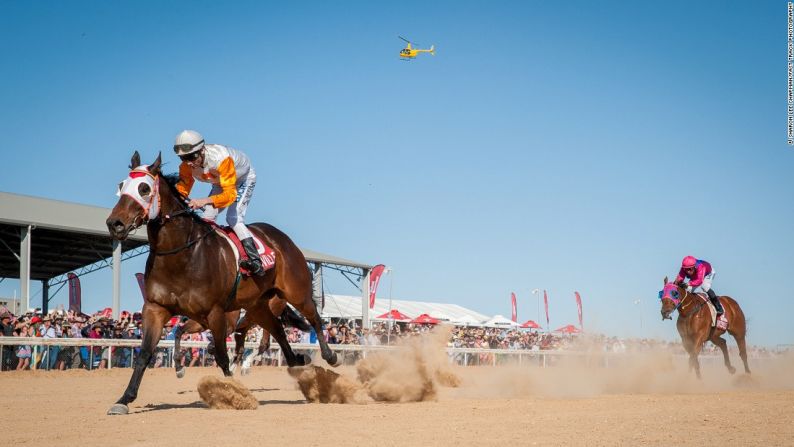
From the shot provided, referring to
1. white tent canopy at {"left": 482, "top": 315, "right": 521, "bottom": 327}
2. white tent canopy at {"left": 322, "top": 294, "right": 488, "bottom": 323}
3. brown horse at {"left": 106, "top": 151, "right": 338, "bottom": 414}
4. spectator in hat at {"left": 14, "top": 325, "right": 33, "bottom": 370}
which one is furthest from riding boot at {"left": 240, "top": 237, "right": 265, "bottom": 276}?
white tent canopy at {"left": 482, "top": 315, "right": 521, "bottom": 327}

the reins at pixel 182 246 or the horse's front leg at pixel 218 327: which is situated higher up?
the reins at pixel 182 246

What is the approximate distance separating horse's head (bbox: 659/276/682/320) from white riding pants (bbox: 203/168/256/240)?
36.8ft

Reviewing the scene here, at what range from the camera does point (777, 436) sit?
7344mm

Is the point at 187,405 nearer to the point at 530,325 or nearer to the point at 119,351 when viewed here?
the point at 119,351

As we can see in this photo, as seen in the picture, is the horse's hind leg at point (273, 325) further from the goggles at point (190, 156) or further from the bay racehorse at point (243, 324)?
the goggles at point (190, 156)

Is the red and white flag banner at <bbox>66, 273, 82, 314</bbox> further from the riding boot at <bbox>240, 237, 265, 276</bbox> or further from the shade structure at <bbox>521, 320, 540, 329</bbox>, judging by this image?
the riding boot at <bbox>240, 237, 265, 276</bbox>

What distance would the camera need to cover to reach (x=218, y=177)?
10383mm

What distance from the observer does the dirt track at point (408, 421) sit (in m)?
7.09

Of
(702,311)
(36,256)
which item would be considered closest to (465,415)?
(702,311)

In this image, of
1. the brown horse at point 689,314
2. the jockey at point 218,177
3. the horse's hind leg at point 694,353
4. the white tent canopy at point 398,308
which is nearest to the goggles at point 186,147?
the jockey at point 218,177

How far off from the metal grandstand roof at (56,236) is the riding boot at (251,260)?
18873 mm

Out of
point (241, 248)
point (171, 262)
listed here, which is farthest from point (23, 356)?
point (171, 262)

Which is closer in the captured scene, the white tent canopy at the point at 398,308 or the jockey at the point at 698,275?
the jockey at the point at 698,275

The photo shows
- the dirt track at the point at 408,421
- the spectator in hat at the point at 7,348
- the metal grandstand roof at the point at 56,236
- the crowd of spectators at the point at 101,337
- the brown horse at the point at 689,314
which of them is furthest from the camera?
the metal grandstand roof at the point at 56,236
